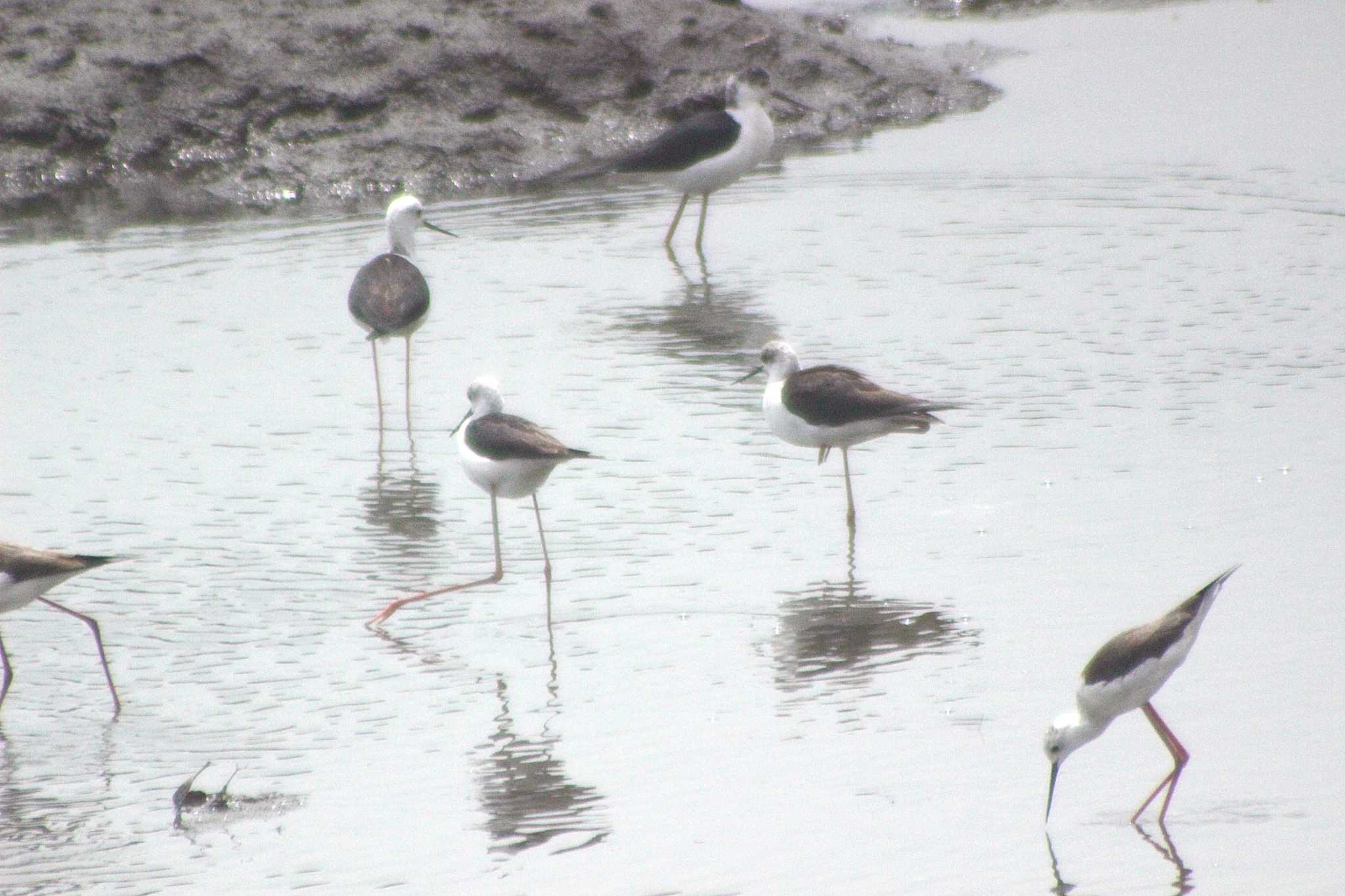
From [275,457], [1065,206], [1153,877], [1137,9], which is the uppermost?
[1137,9]

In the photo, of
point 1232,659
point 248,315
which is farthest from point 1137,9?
point 1232,659

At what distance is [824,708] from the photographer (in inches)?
244

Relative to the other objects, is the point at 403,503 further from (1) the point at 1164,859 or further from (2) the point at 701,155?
(2) the point at 701,155

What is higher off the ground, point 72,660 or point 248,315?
point 248,315

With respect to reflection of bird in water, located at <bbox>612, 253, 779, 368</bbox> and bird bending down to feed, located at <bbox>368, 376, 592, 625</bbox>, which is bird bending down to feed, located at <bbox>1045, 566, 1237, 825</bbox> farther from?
reflection of bird in water, located at <bbox>612, 253, 779, 368</bbox>

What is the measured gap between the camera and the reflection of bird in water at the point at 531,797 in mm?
5438

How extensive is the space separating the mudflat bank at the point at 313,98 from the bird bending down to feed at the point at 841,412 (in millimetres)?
7409

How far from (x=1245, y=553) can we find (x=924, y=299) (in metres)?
4.25

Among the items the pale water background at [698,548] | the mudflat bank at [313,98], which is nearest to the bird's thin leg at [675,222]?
the pale water background at [698,548]

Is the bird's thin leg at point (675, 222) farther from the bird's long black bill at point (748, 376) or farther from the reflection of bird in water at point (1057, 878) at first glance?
the reflection of bird in water at point (1057, 878)

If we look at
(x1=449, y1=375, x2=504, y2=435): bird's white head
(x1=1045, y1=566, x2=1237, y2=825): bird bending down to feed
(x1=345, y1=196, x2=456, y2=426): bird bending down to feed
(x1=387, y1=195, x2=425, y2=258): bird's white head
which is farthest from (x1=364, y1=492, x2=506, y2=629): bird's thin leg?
(x1=387, y1=195, x2=425, y2=258): bird's white head

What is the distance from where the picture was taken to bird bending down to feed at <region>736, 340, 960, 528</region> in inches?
316

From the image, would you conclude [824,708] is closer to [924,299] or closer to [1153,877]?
[1153,877]

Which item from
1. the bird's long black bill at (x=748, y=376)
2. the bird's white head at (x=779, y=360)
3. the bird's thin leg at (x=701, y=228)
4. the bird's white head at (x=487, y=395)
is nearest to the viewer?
the bird's white head at (x=487, y=395)
